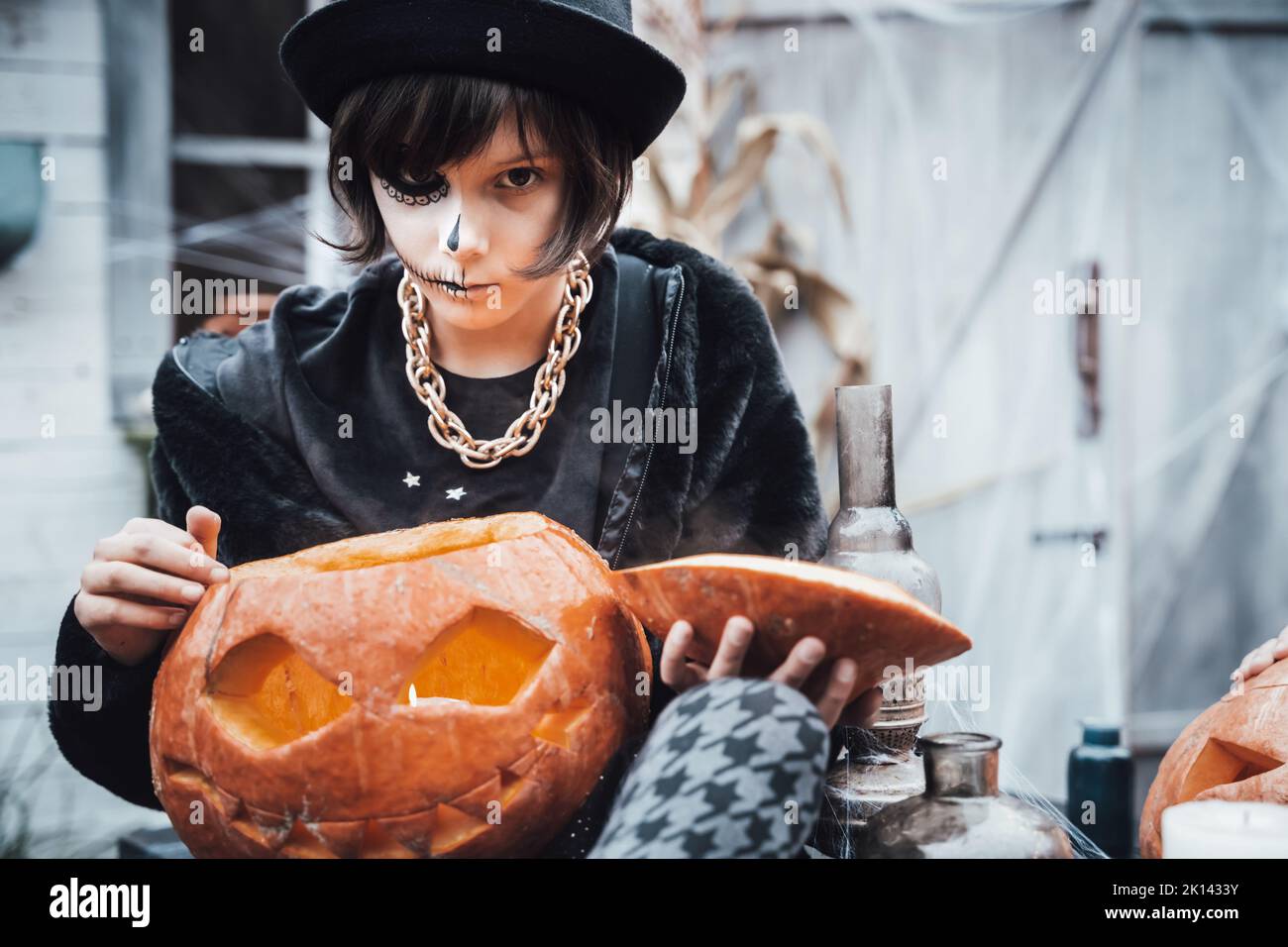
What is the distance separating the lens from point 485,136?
3.35 ft

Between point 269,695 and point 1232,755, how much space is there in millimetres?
857

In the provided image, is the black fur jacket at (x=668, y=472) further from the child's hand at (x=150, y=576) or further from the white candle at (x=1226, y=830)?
the white candle at (x=1226, y=830)

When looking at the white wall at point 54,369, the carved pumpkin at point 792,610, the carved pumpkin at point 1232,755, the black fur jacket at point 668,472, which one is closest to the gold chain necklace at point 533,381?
the black fur jacket at point 668,472

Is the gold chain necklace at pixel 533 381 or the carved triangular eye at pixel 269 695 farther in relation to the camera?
the gold chain necklace at pixel 533 381

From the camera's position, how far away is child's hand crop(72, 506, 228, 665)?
0.89 m

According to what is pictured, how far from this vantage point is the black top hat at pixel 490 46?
1.02 metres

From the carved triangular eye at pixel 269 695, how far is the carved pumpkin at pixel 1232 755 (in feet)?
2.38

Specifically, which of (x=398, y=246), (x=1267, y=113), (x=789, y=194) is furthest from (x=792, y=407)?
(x=1267, y=113)

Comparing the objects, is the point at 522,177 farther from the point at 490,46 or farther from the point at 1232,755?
the point at 1232,755

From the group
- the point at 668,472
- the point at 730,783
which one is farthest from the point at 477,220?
the point at 730,783

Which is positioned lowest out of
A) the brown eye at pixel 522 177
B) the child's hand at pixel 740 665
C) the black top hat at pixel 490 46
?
the child's hand at pixel 740 665

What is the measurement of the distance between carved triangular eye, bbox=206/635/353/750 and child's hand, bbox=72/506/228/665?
0.22ft

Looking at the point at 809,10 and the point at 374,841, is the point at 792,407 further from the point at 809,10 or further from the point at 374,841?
the point at 809,10
